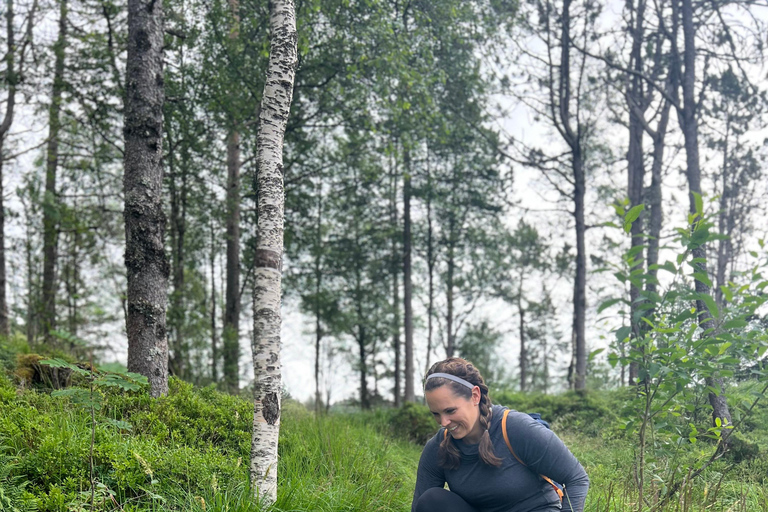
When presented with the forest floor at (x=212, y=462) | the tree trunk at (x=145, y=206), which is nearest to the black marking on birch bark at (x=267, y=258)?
the forest floor at (x=212, y=462)

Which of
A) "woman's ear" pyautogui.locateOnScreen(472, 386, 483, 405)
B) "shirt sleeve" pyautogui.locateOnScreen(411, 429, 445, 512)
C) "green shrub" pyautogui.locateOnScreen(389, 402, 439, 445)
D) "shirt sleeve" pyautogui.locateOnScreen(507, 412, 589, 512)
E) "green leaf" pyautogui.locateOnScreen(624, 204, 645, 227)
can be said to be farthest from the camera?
"green shrub" pyautogui.locateOnScreen(389, 402, 439, 445)

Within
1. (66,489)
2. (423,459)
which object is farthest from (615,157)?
(66,489)

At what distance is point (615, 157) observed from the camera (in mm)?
17516

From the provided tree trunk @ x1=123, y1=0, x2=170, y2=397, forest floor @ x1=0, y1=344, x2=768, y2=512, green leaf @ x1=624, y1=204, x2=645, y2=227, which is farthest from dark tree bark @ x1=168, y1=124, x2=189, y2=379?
green leaf @ x1=624, y1=204, x2=645, y2=227

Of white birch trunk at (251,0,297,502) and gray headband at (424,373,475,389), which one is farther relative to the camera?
white birch trunk at (251,0,297,502)

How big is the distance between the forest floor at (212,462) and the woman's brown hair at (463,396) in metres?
0.65

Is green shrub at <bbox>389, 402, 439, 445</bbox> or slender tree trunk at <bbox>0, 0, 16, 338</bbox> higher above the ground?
slender tree trunk at <bbox>0, 0, 16, 338</bbox>

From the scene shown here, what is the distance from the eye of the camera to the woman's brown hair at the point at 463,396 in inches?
124

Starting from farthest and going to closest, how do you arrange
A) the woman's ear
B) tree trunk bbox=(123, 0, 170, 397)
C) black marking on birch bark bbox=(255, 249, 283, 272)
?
tree trunk bbox=(123, 0, 170, 397), black marking on birch bark bbox=(255, 249, 283, 272), the woman's ear

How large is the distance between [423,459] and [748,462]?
4.53 meters

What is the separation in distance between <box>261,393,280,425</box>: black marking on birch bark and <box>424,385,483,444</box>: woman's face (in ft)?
3.80

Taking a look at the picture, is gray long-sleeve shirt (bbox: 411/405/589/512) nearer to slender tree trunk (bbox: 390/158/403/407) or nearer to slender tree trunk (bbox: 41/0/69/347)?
slender tree trunk (bbox: 41/0/69/347)

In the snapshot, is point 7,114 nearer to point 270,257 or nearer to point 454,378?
point 270,257

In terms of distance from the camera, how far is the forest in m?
3.91
